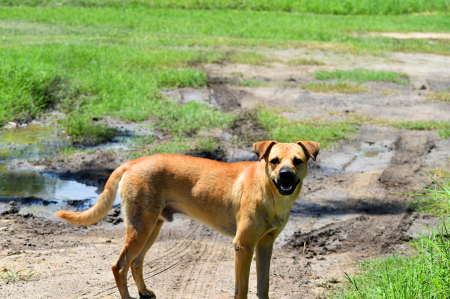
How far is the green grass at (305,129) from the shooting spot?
32.2 ft

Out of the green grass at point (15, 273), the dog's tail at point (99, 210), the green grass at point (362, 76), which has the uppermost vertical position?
the dog's tail at point (99, 210)

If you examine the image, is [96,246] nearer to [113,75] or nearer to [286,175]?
[286,175]

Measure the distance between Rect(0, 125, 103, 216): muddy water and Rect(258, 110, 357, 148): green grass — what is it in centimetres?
409

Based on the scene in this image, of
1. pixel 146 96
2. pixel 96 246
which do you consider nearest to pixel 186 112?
pixel 146 96

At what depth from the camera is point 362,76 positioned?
15.7m

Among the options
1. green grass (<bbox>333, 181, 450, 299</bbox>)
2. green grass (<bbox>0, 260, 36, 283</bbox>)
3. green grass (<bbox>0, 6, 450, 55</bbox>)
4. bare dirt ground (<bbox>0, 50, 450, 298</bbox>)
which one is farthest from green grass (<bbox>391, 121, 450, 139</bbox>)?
green grass (<bbox>0, 6, 450, 55</bbox>)

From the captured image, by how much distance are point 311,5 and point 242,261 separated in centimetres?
3401

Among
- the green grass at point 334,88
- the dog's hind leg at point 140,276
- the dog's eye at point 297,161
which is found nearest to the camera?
the dog's eye at point 297,161

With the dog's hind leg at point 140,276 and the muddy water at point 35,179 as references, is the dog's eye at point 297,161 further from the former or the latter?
the muddy water at point 35,179

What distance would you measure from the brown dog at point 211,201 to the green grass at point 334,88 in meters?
10.0

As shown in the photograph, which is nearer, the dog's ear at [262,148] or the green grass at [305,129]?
the dog's ear at [262,148]

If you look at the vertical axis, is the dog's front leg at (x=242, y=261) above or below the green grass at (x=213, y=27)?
above

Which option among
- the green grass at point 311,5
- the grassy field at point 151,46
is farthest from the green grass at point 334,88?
the green grass at point 311,5

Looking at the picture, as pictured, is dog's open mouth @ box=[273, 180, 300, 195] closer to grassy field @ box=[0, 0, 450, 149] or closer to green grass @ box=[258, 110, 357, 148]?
green grass @ box=[258, 110, 357, 148]
